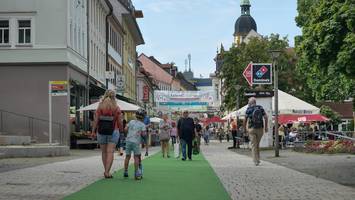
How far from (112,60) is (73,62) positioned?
947 inches

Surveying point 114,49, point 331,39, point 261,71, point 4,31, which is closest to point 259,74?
point 261,71

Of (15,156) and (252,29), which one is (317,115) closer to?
(15,156)

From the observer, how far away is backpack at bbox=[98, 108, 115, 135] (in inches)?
574

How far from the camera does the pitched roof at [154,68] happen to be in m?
140

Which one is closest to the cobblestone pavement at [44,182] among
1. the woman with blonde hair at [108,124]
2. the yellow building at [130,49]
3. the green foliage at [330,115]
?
the woman with blonde hair at [108,124]

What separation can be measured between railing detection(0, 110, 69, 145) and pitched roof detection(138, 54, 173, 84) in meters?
101

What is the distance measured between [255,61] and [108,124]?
53.9 metres

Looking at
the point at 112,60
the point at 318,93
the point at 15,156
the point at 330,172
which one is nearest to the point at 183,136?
the point at 15,156

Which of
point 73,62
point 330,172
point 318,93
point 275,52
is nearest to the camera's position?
point 330,172

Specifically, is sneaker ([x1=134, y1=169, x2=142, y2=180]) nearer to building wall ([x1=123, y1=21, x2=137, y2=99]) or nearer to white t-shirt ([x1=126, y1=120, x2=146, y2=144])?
white t-shirt ([x1=126, y1=120, x2=146, y2=144])

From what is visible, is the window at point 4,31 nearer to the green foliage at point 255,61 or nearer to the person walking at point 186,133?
the person walking at point 186,133

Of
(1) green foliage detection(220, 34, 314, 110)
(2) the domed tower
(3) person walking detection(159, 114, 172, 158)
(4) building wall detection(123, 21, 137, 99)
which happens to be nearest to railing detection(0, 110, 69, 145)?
(3) person walking detection(159, 114, 172, 158)

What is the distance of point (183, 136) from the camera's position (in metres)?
24.0

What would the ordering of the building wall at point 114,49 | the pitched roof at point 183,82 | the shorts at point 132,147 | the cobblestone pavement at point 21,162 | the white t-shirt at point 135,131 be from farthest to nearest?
the pitched roof at point 183,82 → the building wall at point 114,49 → the cobblestone pavement at point 21,162 → the white t-shirt at point 135,131 → the shorts at point 132,147
